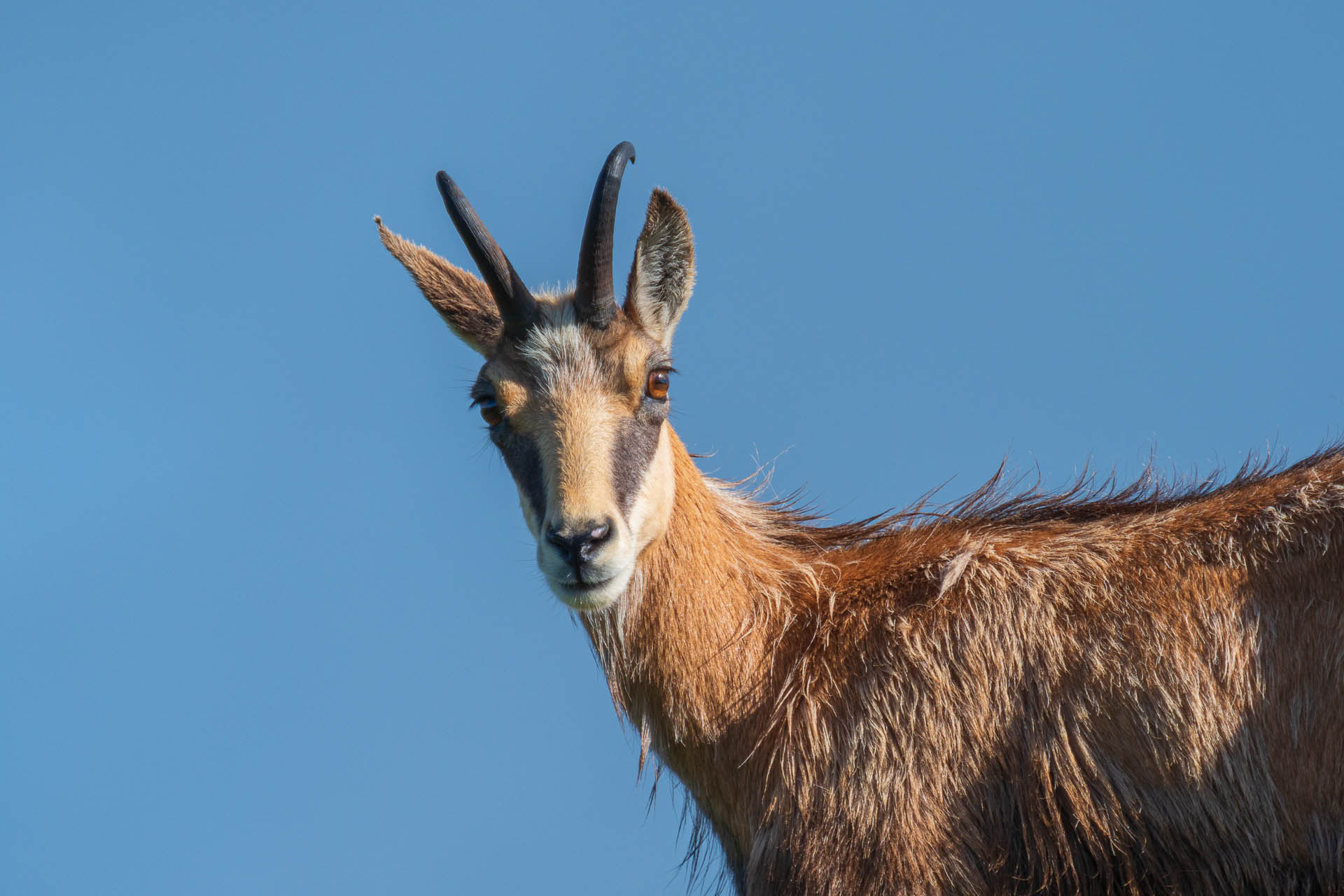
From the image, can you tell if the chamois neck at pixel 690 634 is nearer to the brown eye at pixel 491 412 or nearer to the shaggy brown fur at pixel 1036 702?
the shaggy brown fur at pixel 1036 702

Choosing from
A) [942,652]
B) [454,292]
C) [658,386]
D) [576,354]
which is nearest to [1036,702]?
[942,652]

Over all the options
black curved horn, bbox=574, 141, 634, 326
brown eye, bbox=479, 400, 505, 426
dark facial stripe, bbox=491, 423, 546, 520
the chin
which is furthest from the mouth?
black curved horn, bbox=574, 141, 634, 326

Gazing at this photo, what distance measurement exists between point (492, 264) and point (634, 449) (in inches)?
63.3

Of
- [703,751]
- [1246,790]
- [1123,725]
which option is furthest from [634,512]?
[1246,790]

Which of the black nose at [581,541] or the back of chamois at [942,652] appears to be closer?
the back of chamois at [942,652]

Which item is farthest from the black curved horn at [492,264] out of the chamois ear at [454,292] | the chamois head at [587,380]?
the chamois ear at [454,292]

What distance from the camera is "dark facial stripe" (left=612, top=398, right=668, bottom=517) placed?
709 centimetres

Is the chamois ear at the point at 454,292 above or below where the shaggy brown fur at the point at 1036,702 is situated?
above

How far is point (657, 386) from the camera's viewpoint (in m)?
7.65

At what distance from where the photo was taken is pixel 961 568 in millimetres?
7227

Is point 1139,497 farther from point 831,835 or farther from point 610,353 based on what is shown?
point 610,353

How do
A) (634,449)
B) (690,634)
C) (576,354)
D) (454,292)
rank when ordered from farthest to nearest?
(454,292), (576,354), (690,634), (634,449)

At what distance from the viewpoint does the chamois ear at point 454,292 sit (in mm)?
8414

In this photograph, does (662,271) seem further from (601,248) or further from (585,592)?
(585,592)
